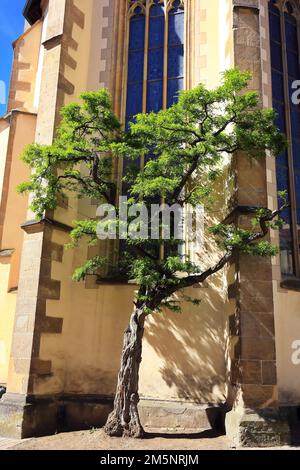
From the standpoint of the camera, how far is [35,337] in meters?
7.60

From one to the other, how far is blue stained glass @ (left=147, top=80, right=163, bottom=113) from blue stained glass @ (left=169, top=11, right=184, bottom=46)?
1.05 m

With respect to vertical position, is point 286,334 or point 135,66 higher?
point 135,66

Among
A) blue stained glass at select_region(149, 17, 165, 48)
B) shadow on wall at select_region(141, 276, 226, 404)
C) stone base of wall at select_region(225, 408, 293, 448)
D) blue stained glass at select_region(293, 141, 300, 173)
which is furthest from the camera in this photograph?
blue stained glass at select_region(149, 17, 165, 48)

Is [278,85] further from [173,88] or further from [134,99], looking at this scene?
[134,99]

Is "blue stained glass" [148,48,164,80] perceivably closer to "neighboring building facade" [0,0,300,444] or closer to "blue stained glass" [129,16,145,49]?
"neighboring building facade" [0,0,300,444]

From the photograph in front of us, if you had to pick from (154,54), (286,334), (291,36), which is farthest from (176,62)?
(286,334)

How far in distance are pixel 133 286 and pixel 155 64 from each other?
16.7 feet

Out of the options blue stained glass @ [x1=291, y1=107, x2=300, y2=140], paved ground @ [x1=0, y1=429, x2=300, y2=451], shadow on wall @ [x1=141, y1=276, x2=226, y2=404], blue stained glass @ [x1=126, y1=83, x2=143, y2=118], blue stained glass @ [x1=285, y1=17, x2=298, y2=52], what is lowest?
paved ground @ [x1=0, y1=429, x2=300, y2=451]

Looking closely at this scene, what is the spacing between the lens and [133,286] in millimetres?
8492

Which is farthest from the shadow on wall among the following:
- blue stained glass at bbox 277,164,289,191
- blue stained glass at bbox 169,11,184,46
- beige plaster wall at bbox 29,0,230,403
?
blue stained glass at bbox 169,11,184,46

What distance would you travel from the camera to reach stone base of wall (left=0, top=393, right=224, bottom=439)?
7108 mm

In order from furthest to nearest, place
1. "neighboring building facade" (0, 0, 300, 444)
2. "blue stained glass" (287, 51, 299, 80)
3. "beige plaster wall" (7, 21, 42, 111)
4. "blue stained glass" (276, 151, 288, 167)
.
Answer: "beige plaster wall" (7, 21, 42, 111)
"blue stained glass" (287, 51, 299, 80)
"blue stained glass" (276, 151, 288, 167)
"neighboring building facade" (0, 0, 300, 444)

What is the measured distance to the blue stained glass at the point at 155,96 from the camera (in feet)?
32.1

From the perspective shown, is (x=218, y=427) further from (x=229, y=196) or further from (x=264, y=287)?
(x=229, y=196)
